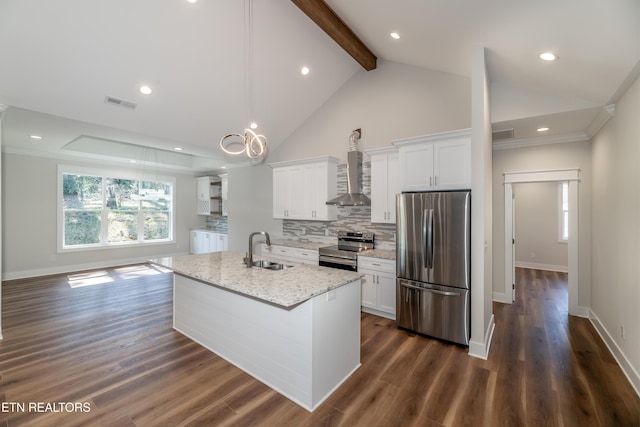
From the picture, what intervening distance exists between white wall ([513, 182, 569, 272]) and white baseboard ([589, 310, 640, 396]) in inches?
148

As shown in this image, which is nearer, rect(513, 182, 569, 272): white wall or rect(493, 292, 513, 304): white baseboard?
rect(493, 292, 513, 304): white baseboard

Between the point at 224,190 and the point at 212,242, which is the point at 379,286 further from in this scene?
the point at 224,190

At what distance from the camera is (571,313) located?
4.07 meters

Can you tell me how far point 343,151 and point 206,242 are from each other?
5259 millimetres

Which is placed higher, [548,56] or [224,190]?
[548,56]

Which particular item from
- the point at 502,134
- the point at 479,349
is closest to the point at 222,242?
the point at 479,349

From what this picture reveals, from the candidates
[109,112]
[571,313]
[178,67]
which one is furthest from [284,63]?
[571,313]

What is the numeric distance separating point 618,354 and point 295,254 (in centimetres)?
412

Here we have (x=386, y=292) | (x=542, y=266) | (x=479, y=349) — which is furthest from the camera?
(x=542, y=266)

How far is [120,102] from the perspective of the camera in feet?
12.4

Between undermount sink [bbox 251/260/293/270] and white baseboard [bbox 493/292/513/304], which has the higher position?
undermount sink [bbox 251/260/293/270]

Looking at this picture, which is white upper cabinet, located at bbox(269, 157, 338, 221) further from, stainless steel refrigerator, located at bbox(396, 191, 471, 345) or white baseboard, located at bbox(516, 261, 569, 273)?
white baseboard, located at bbox(516, 261, 569, 273)

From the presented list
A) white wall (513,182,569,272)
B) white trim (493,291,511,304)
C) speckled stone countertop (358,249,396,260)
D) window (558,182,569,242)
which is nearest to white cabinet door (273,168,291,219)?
speckled stone countertop (358,249,396,260)

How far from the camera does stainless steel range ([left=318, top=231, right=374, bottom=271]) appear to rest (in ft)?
13.9
